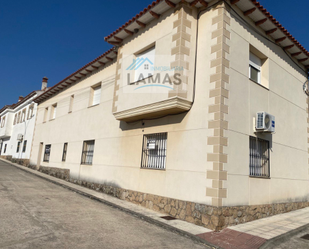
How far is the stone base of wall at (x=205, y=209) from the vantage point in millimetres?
6281

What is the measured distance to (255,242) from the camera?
5.45m

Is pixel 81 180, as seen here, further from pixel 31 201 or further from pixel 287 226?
pixel 287 226

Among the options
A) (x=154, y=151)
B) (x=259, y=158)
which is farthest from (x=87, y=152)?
(x=259, y=158)

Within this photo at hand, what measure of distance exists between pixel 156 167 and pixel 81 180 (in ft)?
17.0

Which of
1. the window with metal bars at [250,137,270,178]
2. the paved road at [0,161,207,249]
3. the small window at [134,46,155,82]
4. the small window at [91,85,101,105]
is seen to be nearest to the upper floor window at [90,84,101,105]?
the small window at [91,85,101,105]

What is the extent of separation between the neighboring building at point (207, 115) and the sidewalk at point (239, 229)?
284 mm

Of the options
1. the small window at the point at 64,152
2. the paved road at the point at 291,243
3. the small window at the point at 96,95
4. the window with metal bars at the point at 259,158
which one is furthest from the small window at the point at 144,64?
the small window at the point at 64,152

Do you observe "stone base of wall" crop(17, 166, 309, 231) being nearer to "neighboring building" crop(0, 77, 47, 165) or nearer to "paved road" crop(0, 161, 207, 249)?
"paved road" crop(0, 161, 207, 249)

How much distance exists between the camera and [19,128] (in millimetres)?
23781

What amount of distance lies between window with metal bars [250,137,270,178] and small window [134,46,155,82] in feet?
12.8

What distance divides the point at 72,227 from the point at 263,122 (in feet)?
18.7

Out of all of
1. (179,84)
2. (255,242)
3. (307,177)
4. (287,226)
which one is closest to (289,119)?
(307,177)

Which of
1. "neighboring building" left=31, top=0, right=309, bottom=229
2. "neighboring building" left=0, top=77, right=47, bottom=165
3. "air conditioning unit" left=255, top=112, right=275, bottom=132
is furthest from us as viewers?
"neighboring building" left=0, top=77, right=47, bottom=165

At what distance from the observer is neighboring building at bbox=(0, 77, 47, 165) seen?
67.2ft
